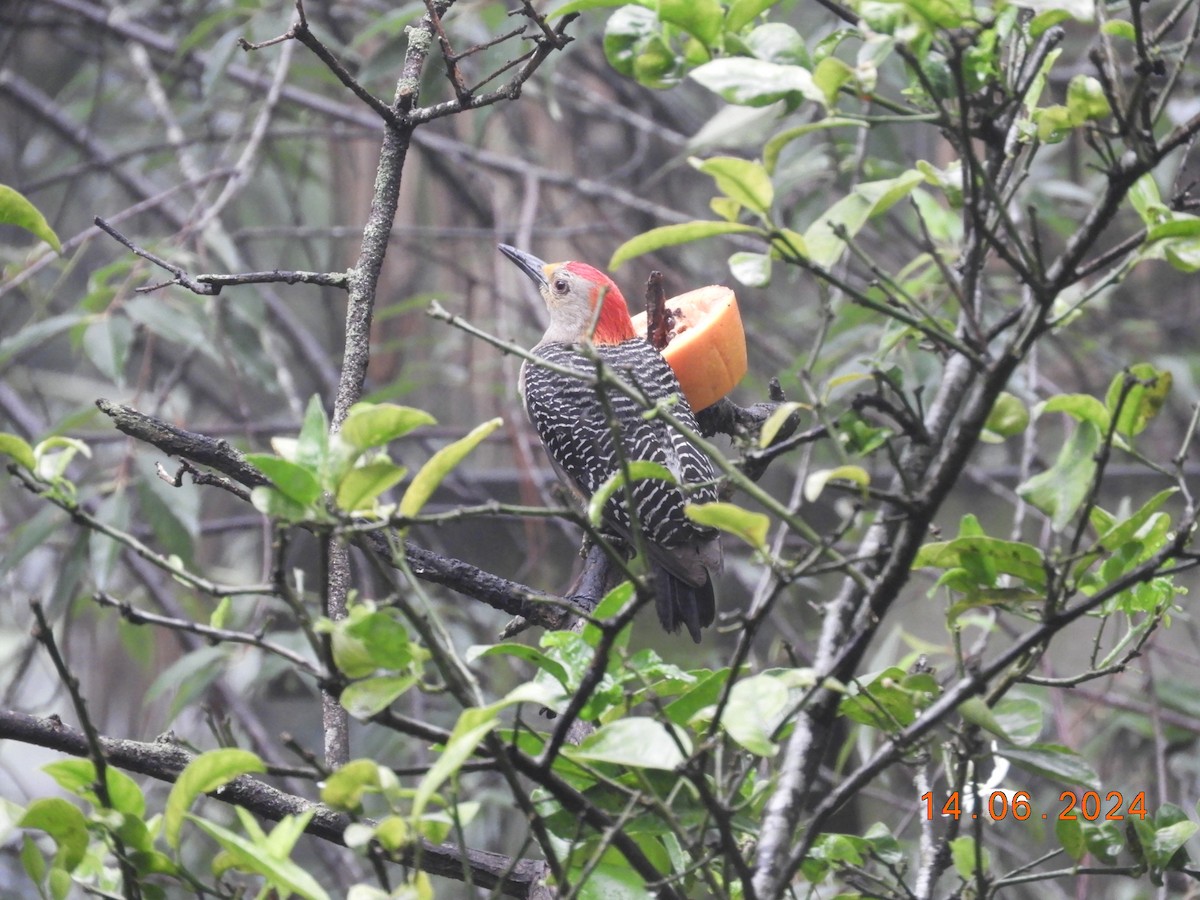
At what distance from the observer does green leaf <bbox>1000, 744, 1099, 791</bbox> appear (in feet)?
2.82

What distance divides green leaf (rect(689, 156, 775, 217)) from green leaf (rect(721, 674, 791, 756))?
0.31 meters

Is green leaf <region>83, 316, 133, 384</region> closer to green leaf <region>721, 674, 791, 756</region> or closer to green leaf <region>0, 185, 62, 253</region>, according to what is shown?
green leaf <region>0, 185, 62, 253</region>

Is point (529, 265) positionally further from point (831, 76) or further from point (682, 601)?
point (831, 76)

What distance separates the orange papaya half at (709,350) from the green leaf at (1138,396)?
3.52ft

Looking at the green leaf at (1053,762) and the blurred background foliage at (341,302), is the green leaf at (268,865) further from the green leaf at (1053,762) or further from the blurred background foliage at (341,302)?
the blurred background foliage at (341,302)

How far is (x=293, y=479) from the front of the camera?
0.70 metres

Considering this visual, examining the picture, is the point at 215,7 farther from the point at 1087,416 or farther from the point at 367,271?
the point at 1087,416

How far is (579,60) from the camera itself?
12.1 ft

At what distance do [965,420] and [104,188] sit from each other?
201 inches

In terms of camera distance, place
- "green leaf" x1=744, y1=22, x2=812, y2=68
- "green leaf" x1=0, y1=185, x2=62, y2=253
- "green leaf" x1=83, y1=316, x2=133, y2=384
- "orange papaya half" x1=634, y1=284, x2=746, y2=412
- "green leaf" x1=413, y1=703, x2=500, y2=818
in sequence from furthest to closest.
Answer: "green leaf" x1=83, y1=316, x2=133, y2=384 < "orange papaya half" x1=634, y1=284, x2=746, y2=412 < "green leaf" x1=0, y1=185, x2=62, y2=253 < "green leaf" x1=744, y1=22, x2=812, y2=68 < "green leaf" x1=413, y1=703, x2=500, y2=818

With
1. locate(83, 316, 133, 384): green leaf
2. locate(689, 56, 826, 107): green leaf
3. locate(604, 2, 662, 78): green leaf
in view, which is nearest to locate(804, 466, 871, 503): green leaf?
locate(689, 56, 826, 107): green leaf

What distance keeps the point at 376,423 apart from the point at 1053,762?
0.56 m

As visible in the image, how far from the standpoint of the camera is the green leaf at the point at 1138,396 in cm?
80

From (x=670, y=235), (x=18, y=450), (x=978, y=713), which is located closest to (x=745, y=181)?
(x=670, y=235)
